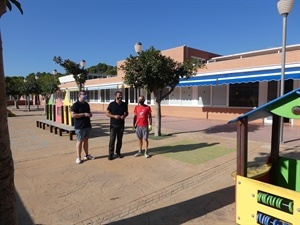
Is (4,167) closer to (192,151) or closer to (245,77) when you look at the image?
(192,151)

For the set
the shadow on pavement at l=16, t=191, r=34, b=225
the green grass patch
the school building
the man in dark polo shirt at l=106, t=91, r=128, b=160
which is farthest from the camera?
the school building

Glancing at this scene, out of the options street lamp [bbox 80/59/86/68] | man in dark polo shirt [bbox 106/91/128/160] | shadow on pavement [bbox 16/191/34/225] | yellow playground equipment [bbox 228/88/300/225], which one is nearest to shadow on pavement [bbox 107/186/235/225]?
yellow playground equipment [bbox 228/88/300/225]

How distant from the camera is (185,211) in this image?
3586 millimetres

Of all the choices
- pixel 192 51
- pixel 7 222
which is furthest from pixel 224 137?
pixel 192 51

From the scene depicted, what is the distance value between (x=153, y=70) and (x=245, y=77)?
7.08 metres

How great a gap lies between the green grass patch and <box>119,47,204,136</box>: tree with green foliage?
2.62 m

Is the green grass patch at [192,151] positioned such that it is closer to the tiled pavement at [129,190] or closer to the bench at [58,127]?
the tiled pavement at [129,190]

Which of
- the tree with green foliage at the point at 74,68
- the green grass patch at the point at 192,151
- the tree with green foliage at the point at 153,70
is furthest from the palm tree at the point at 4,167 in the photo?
the tree with green foliage at the point at 74,68

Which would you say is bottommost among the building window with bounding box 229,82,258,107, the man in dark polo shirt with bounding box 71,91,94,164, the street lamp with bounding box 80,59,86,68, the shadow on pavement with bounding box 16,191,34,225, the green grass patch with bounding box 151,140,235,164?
the shadow on pavement with bounding box 16,191,34,225

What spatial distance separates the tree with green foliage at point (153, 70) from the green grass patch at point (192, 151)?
8.58 ft

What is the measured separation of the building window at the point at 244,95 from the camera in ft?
49.5

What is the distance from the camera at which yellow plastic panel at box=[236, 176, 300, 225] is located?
8.57ft

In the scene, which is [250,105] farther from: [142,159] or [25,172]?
[25,172]

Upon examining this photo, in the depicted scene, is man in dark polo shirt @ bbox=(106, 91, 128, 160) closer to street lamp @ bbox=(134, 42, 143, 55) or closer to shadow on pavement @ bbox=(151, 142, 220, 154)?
shadow on pavement @ bbox=(151, 142, 220, 154)
